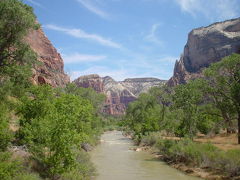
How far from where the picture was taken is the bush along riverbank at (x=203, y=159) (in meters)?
19.7

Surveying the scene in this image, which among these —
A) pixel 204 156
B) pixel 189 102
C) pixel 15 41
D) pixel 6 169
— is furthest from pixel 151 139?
pixel 6 169

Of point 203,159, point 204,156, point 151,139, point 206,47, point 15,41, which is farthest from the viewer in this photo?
point 206,47

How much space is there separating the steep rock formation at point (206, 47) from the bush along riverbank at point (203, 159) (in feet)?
391

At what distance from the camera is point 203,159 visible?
77.8ft

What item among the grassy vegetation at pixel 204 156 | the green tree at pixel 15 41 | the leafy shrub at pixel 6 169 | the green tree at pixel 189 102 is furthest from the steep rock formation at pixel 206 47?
the leafy shrub at pixel 6 169

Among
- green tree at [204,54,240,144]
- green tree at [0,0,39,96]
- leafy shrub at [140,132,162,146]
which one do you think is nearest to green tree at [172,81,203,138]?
green tree at [204,54,240,144]

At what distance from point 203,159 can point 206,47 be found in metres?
143

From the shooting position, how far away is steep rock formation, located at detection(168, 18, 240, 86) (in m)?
144

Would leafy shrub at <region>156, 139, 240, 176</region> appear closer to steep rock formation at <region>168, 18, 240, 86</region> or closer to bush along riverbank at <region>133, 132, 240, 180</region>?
bush along riverbank at <region>133, 132, 240, 180</region>

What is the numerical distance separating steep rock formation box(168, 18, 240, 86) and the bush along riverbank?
119153mm

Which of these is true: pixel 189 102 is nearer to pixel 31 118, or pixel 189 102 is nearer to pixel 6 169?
pixel 31 118

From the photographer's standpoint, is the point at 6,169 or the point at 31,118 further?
the point at 31,118

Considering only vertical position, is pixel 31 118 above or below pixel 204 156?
above

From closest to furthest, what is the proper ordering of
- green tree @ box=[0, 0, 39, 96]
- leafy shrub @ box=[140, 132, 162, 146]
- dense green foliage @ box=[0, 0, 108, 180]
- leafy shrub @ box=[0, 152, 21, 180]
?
1. leafy shrub @ box=[0, 152, 21, 180]
2. dense green foliage @ box=[0, 0, 108, 180]
3. green tree @ box=[0, 0, 39, 96]
4. leafy shrub @ box=[140, 132, 162, 146]
